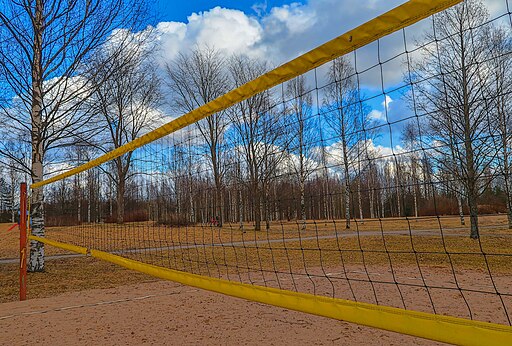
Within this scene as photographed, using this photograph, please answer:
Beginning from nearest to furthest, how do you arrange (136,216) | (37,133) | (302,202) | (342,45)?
(342,45) < (302,202) < (136,216) < (37,133)

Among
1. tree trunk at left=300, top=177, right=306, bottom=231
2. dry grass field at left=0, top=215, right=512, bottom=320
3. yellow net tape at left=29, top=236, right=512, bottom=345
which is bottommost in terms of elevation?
dry grass field at left=0, top=215, right=512, bottom=320

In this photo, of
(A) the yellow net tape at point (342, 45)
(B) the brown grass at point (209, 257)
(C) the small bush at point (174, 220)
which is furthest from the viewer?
(B) the brown grass at point (209, 257)

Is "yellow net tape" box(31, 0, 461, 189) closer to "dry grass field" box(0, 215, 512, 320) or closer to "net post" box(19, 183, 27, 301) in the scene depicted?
"dry grass field" box(0, 215, 512, 320)

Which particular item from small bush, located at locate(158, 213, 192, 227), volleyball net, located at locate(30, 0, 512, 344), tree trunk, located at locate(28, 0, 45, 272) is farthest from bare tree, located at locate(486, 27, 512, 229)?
tree trunk, located at locate(28, 0, 45, 272)

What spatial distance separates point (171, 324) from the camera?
4.03 meters

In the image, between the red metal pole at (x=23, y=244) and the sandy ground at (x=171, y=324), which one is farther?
the red metal pole at (x=23, y=244)

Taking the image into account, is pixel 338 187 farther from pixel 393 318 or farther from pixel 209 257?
pixel 209 257

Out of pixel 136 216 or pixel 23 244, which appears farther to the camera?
pixel 136 216

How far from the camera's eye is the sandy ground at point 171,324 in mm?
3482

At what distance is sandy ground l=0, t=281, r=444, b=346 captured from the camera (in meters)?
3.48

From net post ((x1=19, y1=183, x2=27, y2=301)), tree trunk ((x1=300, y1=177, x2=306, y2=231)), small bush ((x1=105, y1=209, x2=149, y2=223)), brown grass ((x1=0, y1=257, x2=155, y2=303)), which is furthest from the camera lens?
brown grass ((x1=0, y1=257, x2=155, y2=303))

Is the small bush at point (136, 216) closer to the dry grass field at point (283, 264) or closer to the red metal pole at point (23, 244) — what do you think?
the dry grass field at point (283, 264)

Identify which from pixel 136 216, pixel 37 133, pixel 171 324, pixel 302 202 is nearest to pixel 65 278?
pixel 136 216

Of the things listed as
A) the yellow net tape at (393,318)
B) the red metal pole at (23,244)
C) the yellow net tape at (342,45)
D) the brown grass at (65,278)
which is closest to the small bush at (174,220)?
the brown grass at (65,278)
